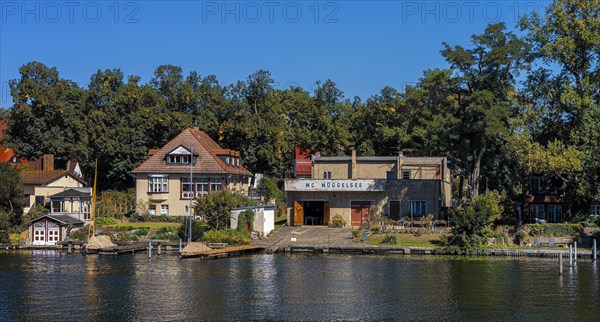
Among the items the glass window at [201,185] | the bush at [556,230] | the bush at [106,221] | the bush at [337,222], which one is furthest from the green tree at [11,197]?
the bush at [556,230]

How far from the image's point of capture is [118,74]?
89375 mm

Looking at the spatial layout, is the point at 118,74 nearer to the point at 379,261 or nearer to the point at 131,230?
the point at 131,230

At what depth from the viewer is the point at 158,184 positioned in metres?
72.4

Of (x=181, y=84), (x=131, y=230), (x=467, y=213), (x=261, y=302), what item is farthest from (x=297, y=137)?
(x=261, y=302)

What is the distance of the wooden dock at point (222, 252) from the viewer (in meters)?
54.5

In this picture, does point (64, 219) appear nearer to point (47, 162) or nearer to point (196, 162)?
point (196, 162)

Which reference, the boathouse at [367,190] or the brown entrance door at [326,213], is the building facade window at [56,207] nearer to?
the boathouse at [367,190]

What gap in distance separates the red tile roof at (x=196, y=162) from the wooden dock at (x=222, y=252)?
51.3 ft

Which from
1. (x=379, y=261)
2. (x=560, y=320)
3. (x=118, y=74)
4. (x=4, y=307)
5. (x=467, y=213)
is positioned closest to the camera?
(x=560, y=320)

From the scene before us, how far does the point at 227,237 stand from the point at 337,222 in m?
11.9

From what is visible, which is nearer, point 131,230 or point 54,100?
point 131,230

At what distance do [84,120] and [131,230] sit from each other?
26.8 m

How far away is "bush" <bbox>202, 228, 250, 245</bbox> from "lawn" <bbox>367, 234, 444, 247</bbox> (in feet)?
34.3

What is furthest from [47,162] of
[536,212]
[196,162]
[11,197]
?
[536,212]
